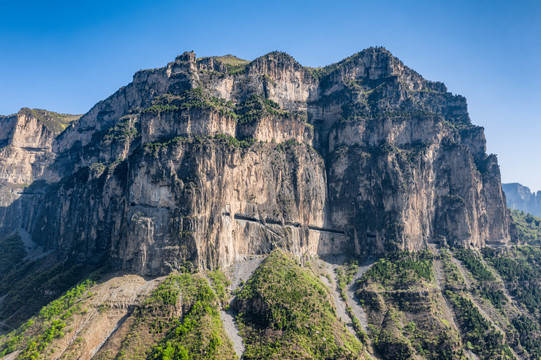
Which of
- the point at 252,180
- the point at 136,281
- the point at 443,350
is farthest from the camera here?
the point at 252,180

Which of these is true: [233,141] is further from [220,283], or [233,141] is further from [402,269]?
[402,269]

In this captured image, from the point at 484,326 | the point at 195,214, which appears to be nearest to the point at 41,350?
the point at 195,214

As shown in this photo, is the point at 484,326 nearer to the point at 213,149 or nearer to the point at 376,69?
the point at 213,149

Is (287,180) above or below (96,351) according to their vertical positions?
above

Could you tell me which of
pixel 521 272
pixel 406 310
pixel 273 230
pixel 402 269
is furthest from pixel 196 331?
pixel 521 272

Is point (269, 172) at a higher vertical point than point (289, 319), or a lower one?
higher

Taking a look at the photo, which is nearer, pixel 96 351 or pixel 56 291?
pixel 96 351
